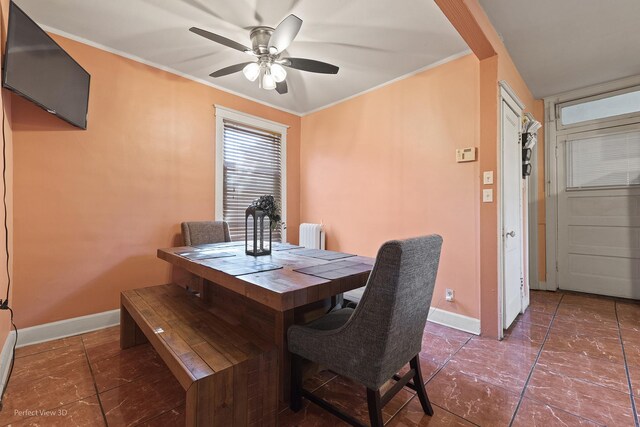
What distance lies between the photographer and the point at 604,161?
337 centimetres

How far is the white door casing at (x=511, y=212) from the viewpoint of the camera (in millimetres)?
2371

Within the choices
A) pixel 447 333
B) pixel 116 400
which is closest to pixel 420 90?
pixel 447 333

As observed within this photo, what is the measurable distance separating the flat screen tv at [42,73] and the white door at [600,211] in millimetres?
5465

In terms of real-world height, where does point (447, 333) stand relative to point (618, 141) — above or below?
below

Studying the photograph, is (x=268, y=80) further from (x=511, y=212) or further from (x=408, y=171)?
(x=511, y=212)

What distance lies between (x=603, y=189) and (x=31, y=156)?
6.04 metres

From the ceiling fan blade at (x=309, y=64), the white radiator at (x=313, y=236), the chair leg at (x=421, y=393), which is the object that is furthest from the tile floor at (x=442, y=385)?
the ceiling fan blade at (x=309, y=64)

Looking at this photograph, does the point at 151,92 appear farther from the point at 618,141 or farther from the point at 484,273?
the point at 618,141

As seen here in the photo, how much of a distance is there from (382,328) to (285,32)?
6.35 ft

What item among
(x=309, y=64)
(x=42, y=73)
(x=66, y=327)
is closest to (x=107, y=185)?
(x=42, y=73)

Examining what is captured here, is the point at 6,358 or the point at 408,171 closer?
the point at 6,358

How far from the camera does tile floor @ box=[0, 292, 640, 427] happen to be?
1.42 metres

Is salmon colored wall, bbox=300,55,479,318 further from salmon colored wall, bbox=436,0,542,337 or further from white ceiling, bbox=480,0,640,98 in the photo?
white ceiling, bbox=480,0,640,98

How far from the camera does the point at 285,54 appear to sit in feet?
8.55
